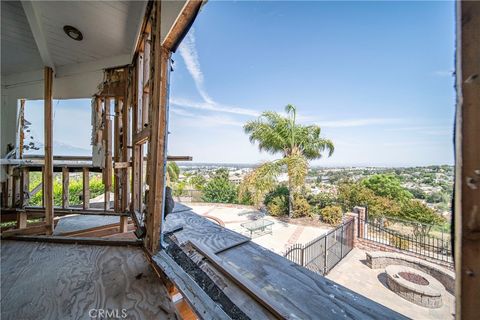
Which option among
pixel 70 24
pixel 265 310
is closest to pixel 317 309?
pixel 265 310

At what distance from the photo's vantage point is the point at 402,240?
204 inches

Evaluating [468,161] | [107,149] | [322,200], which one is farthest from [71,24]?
[322,200]

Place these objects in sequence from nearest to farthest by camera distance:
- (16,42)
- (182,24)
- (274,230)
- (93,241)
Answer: (182,24) < (93,241) < (16,42) < (274,230)

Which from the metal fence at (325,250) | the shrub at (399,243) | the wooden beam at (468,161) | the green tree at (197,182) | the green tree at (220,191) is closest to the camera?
the wooden beam at (468,161)

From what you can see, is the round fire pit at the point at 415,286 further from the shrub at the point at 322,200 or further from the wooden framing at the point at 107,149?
the shrub at the point at 322,200

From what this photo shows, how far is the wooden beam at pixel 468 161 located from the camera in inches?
12.8

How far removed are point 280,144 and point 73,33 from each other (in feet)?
27.7

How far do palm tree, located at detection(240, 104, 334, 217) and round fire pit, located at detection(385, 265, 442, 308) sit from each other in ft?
17.5

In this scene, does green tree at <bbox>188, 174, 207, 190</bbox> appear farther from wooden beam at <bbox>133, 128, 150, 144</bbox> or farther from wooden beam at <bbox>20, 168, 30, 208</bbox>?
wooden beam at <bbox>133, 128, 150, 144</bbox>

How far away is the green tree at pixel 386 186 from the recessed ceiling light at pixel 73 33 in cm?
1120

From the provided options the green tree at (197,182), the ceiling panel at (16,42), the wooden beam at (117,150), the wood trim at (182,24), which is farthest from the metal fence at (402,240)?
the green tree at (197,182)

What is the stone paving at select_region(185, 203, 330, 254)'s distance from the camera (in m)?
6.09

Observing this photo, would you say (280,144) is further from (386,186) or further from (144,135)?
(144,135)

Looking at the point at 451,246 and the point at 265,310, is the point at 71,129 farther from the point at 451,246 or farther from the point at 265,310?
the point at 451,246
